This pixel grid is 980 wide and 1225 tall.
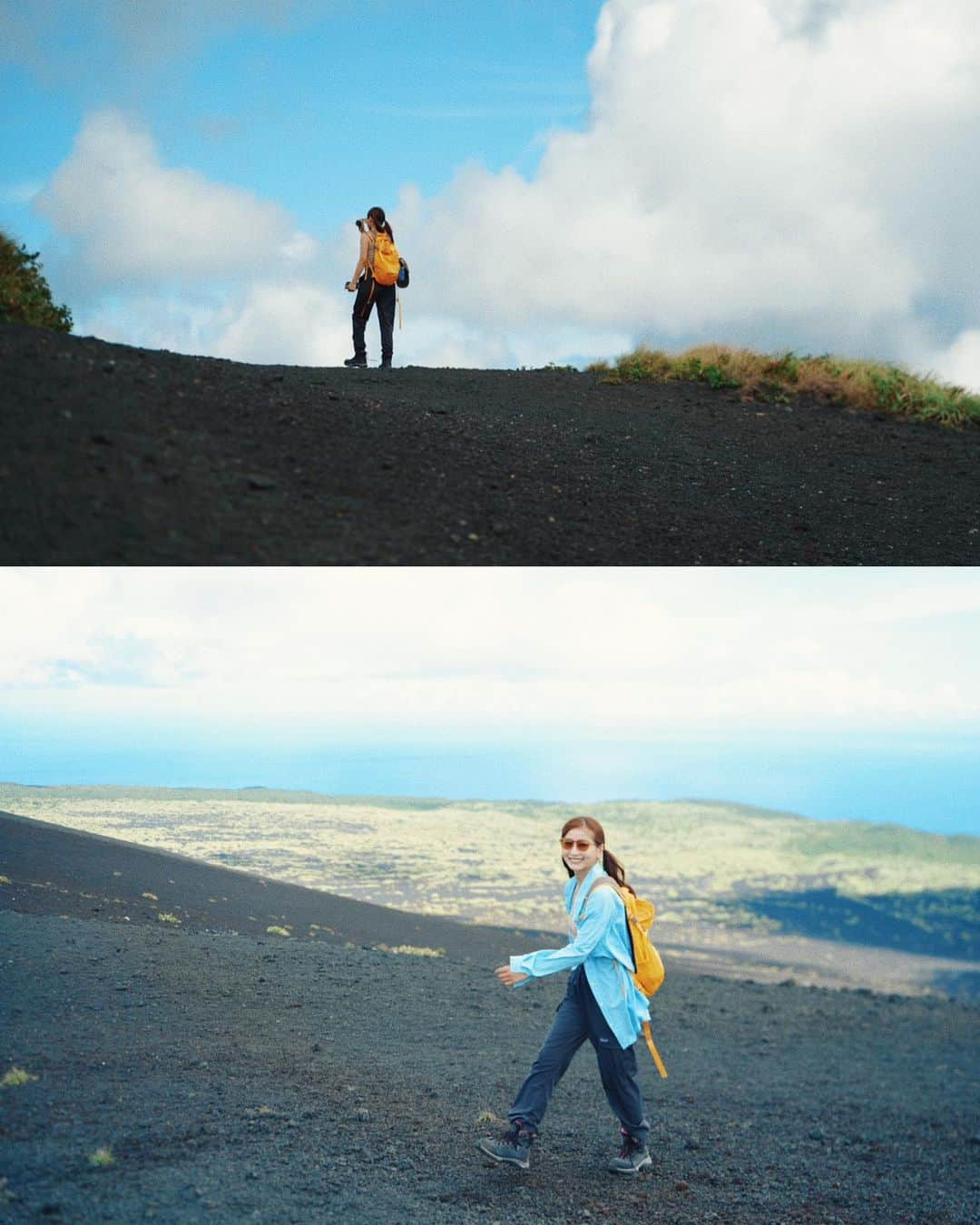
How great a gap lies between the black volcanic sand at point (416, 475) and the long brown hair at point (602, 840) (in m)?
1.38

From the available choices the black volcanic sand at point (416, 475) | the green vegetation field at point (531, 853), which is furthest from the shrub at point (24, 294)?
the green vegetation field at point (531, 853)

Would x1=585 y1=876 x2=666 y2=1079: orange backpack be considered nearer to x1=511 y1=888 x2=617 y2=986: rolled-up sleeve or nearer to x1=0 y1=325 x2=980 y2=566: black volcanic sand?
x1=511 y1=888 x2=617 y2=986: rolled-up sleeve

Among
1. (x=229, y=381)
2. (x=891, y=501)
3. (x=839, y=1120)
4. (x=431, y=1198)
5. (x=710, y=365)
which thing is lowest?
(x=839, y=1120)

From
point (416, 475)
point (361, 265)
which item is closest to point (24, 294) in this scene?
point (361, 265)

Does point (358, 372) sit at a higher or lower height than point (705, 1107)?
higher

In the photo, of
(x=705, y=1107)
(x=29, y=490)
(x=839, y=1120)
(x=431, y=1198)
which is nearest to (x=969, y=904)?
(x=839, y=1120)

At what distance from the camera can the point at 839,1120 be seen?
7.45 metres

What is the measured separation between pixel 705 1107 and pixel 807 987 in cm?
453

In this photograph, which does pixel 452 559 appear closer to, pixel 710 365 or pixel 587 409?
pixel 587 409

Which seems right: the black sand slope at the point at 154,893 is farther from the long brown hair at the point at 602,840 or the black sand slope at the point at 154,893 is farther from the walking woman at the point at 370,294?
the walking woman at the point at 370,294

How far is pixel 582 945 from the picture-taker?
4.72 m

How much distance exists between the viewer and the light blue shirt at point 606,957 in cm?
471

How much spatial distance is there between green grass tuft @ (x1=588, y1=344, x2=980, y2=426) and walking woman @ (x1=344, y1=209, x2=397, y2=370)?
2.40m

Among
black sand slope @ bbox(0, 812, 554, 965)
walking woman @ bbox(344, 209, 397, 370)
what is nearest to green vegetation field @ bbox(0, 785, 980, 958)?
black sand slope @ bbox(0, 812, 554, 965)
